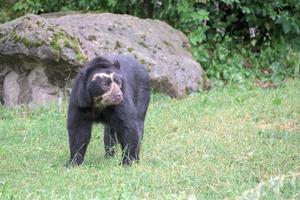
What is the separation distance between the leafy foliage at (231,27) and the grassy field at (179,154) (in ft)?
7.66

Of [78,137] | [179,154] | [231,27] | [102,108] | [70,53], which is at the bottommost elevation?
[179,154]

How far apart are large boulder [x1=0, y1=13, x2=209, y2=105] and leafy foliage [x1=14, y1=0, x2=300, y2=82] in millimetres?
1084

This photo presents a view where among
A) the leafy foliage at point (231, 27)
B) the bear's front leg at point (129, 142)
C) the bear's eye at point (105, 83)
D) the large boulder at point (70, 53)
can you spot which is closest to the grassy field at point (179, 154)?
the bear's front leg at point (129, 142)

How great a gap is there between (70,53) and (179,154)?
384cm

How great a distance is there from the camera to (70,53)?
10086 mm

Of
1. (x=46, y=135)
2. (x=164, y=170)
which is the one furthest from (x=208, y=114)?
(x=164, y=170)

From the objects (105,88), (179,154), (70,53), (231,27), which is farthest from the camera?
(231,27)

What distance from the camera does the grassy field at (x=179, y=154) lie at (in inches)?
208

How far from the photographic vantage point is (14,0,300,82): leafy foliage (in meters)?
12.9

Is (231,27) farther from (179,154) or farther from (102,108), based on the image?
(102,108)

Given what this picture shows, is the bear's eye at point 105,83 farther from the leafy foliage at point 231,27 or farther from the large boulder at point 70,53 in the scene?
the leafy foliage at point 231,27

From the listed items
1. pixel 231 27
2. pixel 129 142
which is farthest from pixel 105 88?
pixel 231 27

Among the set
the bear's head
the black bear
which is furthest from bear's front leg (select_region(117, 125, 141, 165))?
the bear's head

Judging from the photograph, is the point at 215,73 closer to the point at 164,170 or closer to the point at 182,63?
the point at 182,63
